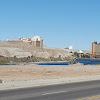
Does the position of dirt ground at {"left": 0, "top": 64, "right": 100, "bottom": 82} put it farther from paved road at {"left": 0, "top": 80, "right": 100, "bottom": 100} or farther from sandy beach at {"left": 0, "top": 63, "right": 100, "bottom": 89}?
paved road at {"left": 0, "top": 80, "right": 100, "bottom": 100}

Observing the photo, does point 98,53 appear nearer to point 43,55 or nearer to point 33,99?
point 43,55

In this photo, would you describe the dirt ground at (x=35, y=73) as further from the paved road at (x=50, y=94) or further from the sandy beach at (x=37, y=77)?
the paved road at (x=50, y=94)

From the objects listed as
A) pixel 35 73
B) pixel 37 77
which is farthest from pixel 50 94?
pixel 35 73

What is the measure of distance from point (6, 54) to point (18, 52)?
7669 mm

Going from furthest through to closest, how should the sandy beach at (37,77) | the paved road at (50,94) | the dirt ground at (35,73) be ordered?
the dirt ground at (35,73) → the sandy beach at (37,77) → the paved road at (50,94)

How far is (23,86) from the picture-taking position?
63.2 feet

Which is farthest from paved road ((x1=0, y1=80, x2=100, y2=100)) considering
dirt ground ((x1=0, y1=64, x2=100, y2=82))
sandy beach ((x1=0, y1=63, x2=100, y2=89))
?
dirt ground ((x1=0, y1=64, x2=100, y2=82))

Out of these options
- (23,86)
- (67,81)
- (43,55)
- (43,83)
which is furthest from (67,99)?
(43,55)

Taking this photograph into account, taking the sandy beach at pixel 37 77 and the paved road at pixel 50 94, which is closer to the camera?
the paved road at pixel 50 94

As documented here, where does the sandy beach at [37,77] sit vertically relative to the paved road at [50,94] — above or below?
above

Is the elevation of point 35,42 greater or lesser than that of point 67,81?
greater

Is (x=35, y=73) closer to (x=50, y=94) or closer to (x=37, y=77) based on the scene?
(x=37, y=77)

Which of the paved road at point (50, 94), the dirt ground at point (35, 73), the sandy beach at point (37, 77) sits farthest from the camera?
the dirt ground at point (35, 73)

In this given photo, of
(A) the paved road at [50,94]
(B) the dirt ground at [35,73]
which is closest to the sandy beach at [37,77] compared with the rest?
(B) the dirt ground at [35,73]
